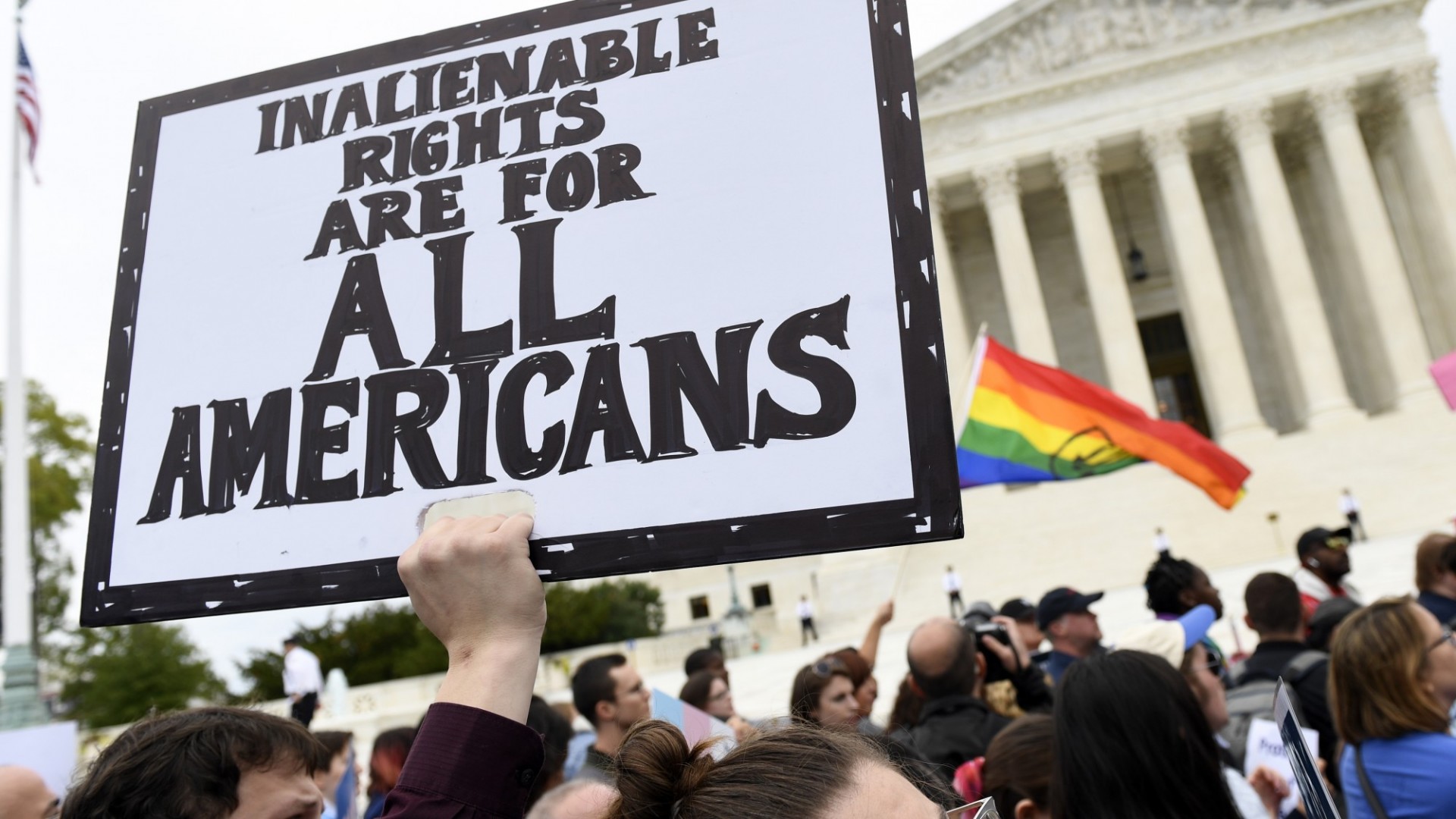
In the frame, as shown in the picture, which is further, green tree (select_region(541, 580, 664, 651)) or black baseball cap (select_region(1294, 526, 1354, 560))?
green tree (select_region(541, 580, 664, 651))

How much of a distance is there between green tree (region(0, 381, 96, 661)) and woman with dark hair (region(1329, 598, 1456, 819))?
128ft

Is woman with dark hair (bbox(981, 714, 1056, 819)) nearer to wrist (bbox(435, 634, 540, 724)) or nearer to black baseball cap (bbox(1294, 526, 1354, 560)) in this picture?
wrist (bbox(435, 634, 540, 724))

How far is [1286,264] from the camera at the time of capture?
35.0 meters

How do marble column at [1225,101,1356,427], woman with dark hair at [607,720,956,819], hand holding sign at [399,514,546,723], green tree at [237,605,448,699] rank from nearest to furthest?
woman with dark hair at [607,720,956,819], hand holding sign at [399,514,546,723], green tree at [237,605,448,699], marble column at [1225,101,1356,427]

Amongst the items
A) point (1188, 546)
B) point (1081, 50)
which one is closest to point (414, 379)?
point (1188, 546)

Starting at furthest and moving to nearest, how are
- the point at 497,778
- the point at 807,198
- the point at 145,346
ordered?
the point at 145,346
the point at 807,198
the point at 497,778

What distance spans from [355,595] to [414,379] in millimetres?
440

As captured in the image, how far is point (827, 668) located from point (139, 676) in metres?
32.6

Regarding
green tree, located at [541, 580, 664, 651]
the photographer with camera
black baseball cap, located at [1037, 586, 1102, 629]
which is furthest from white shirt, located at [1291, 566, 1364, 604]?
green tree, located at [541, 580, 664, 651]

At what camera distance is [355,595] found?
209 centimetres

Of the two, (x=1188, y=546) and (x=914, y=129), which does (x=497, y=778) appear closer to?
(x=914, y=129)

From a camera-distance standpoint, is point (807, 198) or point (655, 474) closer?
point (655, 474)

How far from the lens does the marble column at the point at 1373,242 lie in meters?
33.5

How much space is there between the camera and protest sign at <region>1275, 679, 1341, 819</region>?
1610 millimetres
